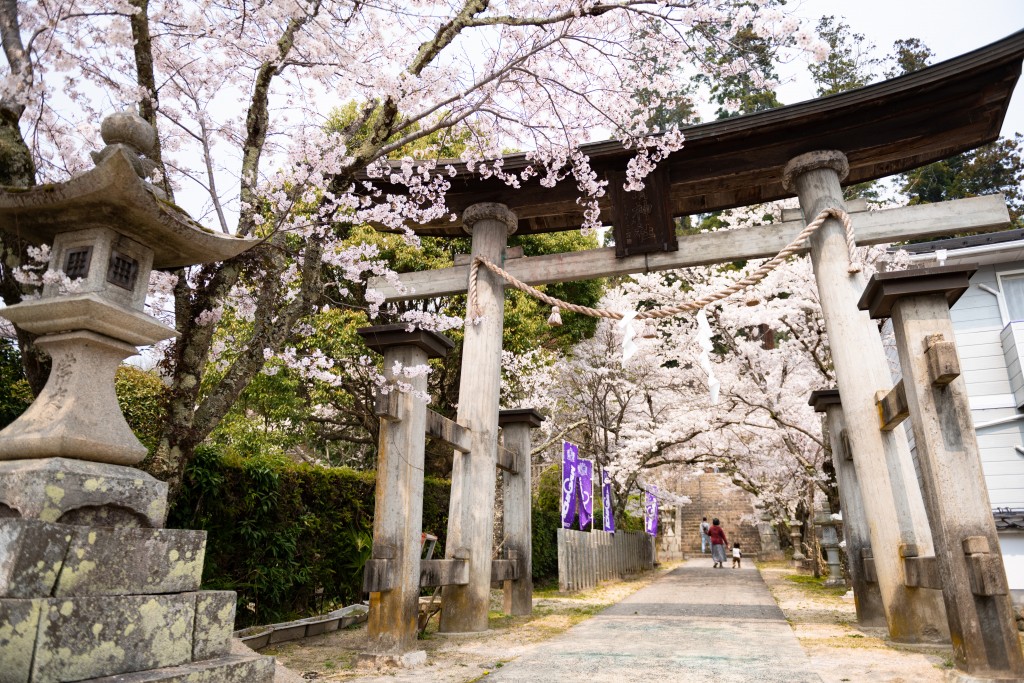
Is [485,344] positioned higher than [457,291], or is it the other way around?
[457,291]

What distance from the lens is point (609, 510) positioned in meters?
13.9

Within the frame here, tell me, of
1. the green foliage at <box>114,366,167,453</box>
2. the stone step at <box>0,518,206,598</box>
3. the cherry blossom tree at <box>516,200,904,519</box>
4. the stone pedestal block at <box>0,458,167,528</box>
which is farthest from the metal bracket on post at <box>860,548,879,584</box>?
the green foliage at <box>114,366,167,453</box>

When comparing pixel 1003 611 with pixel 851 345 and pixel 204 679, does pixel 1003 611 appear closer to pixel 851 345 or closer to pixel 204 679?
pixel 851 345

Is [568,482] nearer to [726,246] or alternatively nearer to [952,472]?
[726,246]

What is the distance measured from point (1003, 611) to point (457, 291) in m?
5.52

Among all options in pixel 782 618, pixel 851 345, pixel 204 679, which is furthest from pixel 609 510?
pixel 204 679

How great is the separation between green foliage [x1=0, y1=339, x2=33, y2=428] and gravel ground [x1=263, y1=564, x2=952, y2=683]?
3.06 meters

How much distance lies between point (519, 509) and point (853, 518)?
383 cm

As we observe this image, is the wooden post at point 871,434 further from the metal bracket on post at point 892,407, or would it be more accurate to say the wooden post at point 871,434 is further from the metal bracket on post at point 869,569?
the metal bracket on post at point 869,569

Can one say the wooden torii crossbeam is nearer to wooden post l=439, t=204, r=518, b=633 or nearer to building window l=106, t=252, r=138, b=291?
wooden post l=439, t=204, r=518, b=633

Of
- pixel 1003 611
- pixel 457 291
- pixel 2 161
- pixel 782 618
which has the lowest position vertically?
pixel 782 618

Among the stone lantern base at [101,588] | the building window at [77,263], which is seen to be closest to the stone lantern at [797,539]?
the stone lantern base at [101,588]

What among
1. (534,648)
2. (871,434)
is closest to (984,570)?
(871,434)

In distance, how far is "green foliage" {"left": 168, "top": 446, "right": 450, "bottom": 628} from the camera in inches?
231
